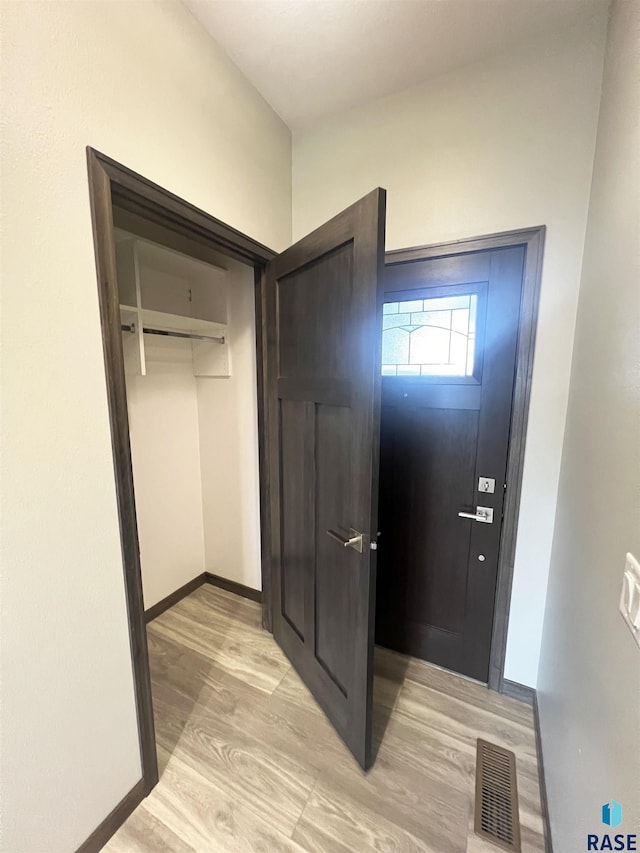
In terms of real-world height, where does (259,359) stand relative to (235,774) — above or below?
above

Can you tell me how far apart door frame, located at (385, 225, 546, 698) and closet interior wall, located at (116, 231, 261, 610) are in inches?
44.3

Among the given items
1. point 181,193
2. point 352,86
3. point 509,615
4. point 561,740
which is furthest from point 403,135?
point 561,740

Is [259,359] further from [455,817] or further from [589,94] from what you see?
[455,817]

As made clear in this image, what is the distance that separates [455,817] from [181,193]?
2473 mm

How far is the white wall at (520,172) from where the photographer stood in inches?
52.8

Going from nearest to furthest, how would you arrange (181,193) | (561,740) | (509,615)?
(561,740)
(181,193)
(509,615)

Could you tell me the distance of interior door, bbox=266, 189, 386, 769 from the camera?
3.84ft

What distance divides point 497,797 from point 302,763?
0.74 m

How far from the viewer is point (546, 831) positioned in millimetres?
1190

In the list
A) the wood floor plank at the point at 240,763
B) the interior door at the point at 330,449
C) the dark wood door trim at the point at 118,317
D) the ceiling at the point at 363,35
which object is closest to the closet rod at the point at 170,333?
the interior door at the point at 330,449

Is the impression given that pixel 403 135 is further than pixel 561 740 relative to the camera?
Yes

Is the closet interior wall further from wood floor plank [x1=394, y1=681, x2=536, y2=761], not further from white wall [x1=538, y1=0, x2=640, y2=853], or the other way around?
white wall [x1=538, y1=0, x2=640, y2=853]

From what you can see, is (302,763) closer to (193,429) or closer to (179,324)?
(193,429)

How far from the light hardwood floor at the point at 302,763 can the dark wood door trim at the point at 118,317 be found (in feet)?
0.68
